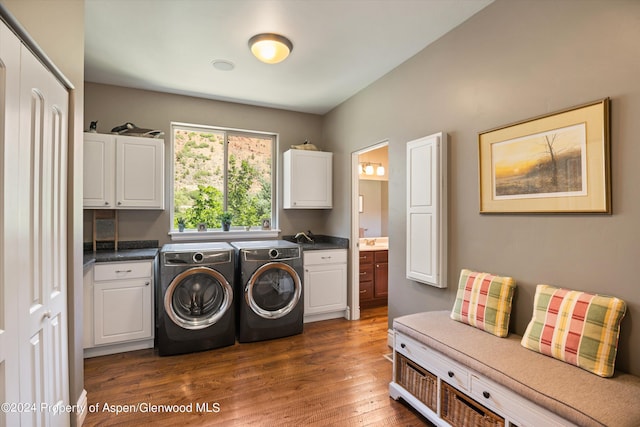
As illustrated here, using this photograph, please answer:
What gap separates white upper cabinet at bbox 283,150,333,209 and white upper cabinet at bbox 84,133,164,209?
1.45 metres

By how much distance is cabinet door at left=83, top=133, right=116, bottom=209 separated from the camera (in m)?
3.06

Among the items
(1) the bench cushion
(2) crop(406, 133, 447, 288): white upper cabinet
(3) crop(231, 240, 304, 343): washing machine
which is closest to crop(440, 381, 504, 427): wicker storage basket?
(1) the bench cushion

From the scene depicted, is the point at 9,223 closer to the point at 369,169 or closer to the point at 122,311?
the point at 122,311

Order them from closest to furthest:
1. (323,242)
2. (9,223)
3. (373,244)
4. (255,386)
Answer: (9,223) → (255,386) → (323,242) → (373,244)

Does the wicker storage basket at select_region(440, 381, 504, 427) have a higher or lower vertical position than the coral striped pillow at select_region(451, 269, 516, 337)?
lower

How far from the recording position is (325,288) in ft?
12.5

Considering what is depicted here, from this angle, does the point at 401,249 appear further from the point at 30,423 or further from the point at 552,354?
the point at 30,423

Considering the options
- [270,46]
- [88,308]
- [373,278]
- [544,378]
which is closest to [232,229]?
[88,308]

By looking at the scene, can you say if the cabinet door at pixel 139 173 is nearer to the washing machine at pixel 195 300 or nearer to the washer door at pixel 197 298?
the washing machine at pixel 195 300

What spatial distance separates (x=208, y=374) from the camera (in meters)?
2.56

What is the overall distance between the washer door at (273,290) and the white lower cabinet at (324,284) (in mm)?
339

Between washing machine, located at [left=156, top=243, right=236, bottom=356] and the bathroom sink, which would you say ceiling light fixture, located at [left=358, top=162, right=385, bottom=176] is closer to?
the bathroom sink

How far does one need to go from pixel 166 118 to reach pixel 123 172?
858 mm

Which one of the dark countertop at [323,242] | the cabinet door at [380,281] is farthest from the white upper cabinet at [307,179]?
the cabinet door at [380,281]
